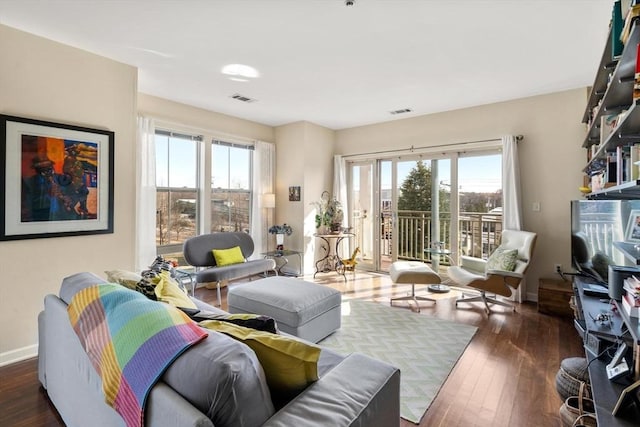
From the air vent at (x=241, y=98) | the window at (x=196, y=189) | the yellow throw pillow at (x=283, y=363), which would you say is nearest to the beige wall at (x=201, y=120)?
the window at (x=196, y=189)

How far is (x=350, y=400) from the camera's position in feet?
3.59

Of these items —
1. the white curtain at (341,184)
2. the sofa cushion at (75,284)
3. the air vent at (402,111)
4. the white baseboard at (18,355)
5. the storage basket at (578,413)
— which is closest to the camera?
the storage basket at (578,413)

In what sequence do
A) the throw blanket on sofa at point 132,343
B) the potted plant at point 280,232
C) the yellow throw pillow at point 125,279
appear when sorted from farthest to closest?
the potted plant at point 280,232 < the yellow throw pillow at point 125,279 < the throw blanket on sofa at point 132,343

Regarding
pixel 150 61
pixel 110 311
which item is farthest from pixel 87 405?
pixel 150 61

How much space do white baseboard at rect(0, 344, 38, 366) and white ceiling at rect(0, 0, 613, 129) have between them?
8.46ft

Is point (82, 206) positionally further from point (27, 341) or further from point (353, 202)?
point (353, 202)

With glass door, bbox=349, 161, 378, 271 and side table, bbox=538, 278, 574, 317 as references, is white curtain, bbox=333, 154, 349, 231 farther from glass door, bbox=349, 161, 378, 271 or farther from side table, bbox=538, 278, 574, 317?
side table, bbox=538, 278, 574, 317

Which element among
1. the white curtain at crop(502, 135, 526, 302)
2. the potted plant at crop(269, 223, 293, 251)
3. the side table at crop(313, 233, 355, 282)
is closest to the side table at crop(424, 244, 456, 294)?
the white curtain at crop(502, 135, 526, 302)

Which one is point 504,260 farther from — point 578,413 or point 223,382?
point 223,382

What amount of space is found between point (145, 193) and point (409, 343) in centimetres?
345

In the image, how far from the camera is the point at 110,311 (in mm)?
1251

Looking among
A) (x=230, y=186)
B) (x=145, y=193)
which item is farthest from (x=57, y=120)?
(x=230, y=186)

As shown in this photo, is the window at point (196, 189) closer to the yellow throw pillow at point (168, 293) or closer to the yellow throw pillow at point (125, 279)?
the yellow throw pillow at point (125, 279)

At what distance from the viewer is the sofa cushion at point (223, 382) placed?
869 millimetres
